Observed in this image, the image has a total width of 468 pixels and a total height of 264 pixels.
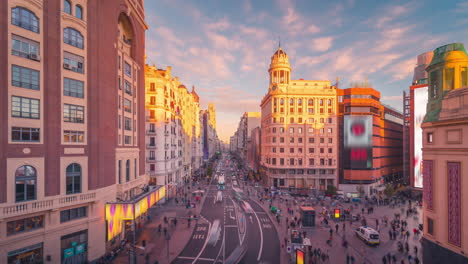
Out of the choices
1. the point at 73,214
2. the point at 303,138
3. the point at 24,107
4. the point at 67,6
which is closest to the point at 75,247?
the point at 73,214

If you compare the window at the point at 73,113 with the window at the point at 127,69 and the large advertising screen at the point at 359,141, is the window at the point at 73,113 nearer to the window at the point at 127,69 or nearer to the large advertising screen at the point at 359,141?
the window at the point at 127,69

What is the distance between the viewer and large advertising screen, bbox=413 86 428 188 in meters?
60.7

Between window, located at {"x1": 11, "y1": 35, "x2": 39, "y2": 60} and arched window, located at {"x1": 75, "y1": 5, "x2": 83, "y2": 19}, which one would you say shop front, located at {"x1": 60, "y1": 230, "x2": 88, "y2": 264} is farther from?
arched window, located at {"x1": 75, "y1": 5, "x2": 83, "y2": 19}

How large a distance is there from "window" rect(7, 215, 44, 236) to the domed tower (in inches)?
2650

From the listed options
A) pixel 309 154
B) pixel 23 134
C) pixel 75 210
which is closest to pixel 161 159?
pixel 75 210

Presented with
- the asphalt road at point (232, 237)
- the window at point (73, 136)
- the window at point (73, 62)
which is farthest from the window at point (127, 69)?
the asphalt road at point (232, 237)

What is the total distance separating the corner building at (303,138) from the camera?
7225 cm

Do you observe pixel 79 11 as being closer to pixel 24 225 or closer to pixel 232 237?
pixel 24 225

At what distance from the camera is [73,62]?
25.0m

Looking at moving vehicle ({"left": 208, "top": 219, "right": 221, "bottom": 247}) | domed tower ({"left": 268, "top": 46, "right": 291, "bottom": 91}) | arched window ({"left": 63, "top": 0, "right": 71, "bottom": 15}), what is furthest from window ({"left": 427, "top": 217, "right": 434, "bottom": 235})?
domed tower ({"left": 268, "top": 46, "right": 291, "bottom": 91})

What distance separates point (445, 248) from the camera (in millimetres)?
20547

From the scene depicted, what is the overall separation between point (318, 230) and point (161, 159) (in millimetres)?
38837

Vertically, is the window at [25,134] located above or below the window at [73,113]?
below

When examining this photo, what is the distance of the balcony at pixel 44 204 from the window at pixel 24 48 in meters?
13.8
